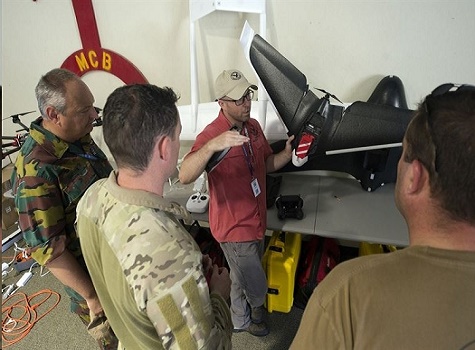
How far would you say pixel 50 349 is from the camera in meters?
2.02

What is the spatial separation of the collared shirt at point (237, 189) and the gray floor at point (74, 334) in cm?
78

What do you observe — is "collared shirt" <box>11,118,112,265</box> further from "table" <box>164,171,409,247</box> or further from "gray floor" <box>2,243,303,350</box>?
"gray floor" <box>2,243,303,350</box>

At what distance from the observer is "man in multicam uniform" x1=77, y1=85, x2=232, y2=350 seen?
79cm

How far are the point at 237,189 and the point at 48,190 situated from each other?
32.6 inches

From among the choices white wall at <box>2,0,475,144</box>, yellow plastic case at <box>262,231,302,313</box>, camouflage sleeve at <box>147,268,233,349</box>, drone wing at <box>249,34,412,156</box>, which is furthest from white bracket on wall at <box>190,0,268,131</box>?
camouflage sleeve at <box>147,268,233,349</box>

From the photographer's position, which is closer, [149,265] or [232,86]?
[149,265]

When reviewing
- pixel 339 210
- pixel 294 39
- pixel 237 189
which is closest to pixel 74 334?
pixel 237 189

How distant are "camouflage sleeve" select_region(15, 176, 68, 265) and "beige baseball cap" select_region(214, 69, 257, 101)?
85cm

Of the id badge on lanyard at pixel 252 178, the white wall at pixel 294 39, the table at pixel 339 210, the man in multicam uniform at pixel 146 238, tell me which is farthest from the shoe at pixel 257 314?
the white wall at pixel 294 39

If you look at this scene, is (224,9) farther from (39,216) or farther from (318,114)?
(39,216)

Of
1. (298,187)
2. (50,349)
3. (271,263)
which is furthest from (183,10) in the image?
(50,349)

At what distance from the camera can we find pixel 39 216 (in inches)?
46.1

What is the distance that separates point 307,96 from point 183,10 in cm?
105

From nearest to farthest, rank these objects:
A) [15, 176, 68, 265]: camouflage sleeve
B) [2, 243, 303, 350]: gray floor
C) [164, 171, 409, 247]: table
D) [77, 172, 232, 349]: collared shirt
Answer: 1. [77, 172, 232, 349]: collared shirt
2. [15, 176, 68, 265]: camouflage sleeve
3. [164, 171, 409, 247]: table
4. [2, 243, 303, 350]: gray floor
